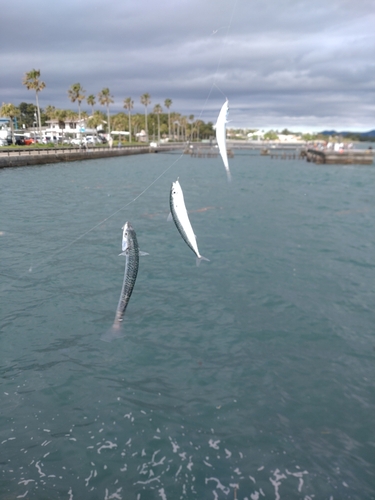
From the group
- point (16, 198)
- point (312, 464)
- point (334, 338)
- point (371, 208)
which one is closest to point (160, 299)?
point (334, 338)

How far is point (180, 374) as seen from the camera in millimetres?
9227

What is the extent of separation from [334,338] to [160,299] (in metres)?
5.28

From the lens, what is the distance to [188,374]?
9.23 m

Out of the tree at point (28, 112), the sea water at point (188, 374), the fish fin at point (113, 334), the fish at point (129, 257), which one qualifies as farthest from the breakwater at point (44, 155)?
the tree at point (28, 112)

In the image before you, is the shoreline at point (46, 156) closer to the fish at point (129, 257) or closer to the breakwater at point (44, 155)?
the breakwater at point (44, 155)

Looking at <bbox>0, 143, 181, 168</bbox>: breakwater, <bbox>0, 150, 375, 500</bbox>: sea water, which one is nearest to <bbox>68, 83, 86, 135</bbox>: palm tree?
<bbox>0, 143, 181, 168</bbox>: breakwater

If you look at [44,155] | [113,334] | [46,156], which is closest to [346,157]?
[46,156]

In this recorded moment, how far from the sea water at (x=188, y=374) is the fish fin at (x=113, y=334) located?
0.25 m

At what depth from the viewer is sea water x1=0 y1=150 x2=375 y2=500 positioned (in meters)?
6.68

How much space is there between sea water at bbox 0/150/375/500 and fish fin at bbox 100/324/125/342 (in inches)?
9.8

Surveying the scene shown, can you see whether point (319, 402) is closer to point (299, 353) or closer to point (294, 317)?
point (299, 353)

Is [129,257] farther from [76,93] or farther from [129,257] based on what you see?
[76,93]

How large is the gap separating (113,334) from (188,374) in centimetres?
274

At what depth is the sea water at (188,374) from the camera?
6.68m
